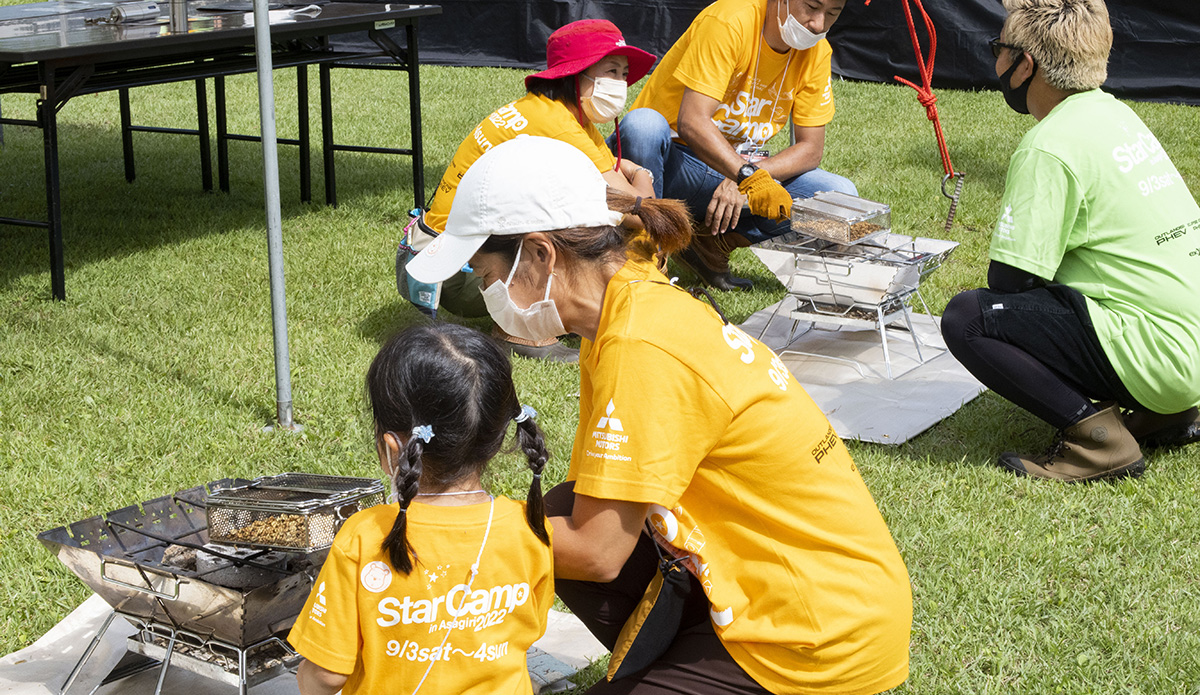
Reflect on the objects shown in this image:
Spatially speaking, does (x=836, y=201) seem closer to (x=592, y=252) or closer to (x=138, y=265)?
(x=592, y=252)

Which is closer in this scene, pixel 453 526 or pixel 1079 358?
pixel 453 526

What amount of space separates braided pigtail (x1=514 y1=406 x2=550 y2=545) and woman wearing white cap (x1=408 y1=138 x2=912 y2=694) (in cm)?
7

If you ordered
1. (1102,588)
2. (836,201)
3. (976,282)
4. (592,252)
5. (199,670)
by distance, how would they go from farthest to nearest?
(976,282) → (836,201) → (1102,588) → (199,670) → (592,252)

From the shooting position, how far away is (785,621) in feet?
6.41

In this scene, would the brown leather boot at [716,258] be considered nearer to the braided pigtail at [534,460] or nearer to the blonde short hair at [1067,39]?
the blonde short hair at [1067,39]

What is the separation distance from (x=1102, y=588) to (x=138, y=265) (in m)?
4.74

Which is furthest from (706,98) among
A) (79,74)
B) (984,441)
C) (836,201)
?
(79,74)

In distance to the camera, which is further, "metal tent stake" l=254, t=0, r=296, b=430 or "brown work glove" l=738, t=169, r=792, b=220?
"brown work glove" l=738, t=169, r=792, b=220

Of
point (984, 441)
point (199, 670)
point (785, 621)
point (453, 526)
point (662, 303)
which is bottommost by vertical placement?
point (984, 441)

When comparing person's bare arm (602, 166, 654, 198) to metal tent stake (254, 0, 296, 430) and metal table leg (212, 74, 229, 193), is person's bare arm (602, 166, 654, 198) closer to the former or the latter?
metal tent stake (254, 0, 296, 430)

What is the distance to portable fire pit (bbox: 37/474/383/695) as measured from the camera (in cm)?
218

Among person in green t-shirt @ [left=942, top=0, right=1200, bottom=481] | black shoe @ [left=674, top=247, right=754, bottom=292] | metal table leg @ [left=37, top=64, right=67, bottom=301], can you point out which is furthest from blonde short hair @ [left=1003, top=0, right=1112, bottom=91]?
metal table leg @ [left=37, top=64, right=67, bottom=301]

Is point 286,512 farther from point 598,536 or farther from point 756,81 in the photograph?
point 756,81

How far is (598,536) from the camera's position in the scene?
A: 1939mm
